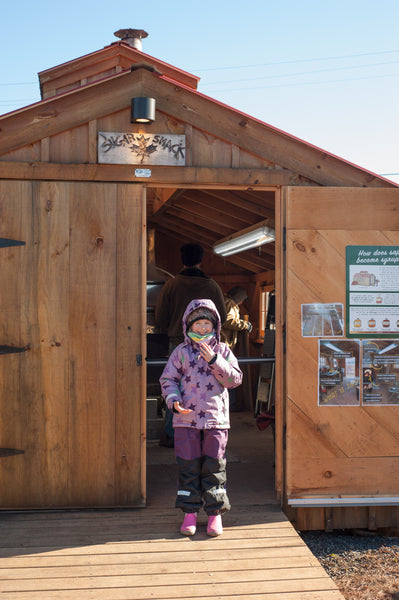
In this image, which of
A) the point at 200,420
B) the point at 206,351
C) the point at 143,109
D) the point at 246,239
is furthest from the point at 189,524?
the point at 246,239

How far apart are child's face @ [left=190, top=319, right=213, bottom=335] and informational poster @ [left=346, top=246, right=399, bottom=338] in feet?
4.18

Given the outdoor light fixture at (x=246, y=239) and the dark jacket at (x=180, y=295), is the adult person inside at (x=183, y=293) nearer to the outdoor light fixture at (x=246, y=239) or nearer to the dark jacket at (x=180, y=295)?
the dark jacket at (x=180, y=295)

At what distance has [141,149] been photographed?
489 centimetres

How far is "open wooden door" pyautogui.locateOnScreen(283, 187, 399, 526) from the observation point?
4.97 metres

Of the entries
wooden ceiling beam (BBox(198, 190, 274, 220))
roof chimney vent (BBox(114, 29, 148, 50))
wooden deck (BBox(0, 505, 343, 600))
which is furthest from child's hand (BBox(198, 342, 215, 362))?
roof chimney vent (BBox(114, 29, 148, 50))

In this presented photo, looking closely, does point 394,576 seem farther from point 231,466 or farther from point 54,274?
point 54,274

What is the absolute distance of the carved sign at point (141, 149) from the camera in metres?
4.86

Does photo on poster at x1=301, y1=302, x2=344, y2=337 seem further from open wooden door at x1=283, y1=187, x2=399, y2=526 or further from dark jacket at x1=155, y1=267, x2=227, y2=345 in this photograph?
dark jacket at x1=155, y1=267, x2=227, y2=345

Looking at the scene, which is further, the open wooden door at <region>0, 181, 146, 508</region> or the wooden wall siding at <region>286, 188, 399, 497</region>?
the wooden wall siding at <region>286, 188, 399, 497</region>

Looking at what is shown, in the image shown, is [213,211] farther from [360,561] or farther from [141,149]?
[360,561]

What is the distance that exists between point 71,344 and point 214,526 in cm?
170

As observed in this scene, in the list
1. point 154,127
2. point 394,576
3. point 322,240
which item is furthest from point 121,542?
point 154,127

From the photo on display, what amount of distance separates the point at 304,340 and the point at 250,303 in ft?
17.2

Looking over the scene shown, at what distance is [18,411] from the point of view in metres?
4.82
